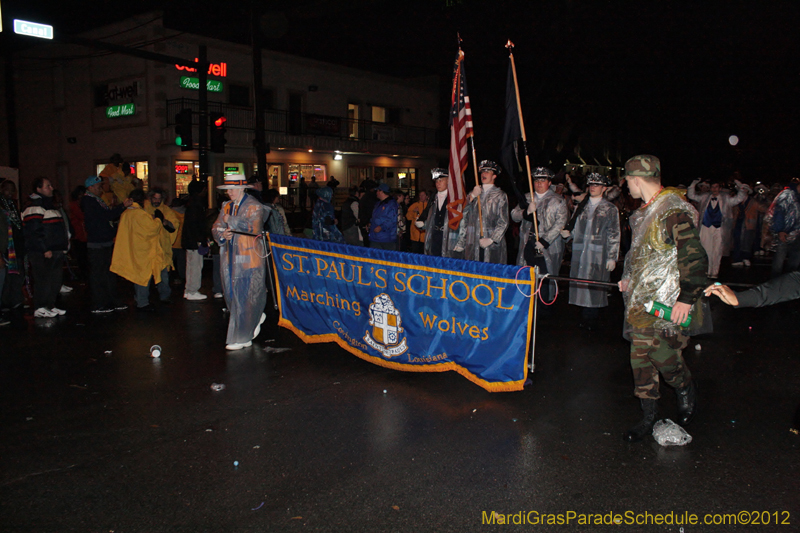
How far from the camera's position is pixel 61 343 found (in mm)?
7258

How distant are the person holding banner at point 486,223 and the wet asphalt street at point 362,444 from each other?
180cm

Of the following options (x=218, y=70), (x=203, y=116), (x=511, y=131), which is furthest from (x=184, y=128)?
(x=218, y=70)

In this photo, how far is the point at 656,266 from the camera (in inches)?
162

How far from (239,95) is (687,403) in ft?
79.3

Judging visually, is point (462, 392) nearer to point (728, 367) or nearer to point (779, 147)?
point (728, 367)

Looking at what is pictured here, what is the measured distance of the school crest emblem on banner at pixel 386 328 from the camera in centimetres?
575

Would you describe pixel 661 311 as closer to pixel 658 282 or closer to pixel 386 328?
pixel 658 282

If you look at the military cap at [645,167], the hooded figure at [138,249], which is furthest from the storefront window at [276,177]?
the military cap at [645,167]

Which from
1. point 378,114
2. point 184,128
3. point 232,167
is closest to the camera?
point 184,128

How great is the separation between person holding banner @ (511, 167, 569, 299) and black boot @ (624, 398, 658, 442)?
364cm

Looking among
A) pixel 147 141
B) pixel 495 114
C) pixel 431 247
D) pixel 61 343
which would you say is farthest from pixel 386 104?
pixel 61 343

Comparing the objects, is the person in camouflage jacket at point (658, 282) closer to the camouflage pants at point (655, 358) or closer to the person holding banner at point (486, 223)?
the camouflage pants at point (655, 358)

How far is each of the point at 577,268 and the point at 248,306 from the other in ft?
14.2

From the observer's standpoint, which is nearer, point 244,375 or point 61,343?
point 244,375
